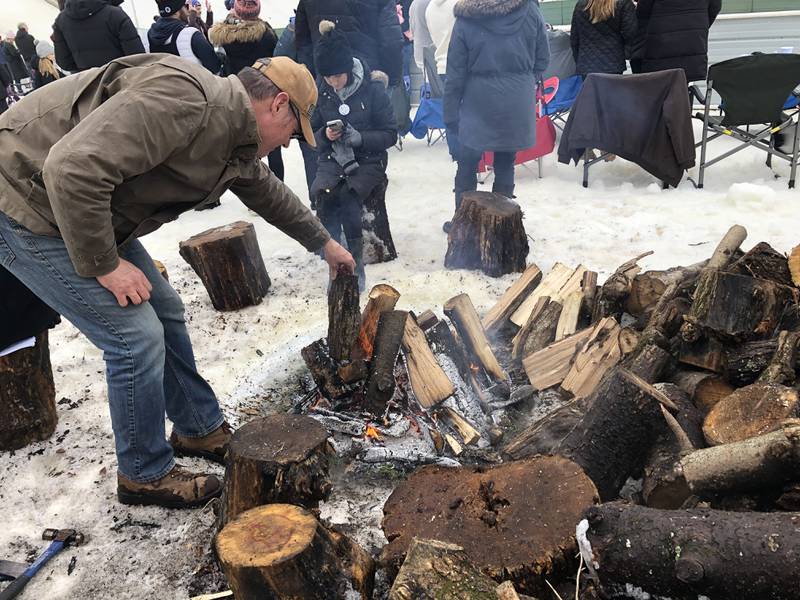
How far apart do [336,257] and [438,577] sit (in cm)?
204

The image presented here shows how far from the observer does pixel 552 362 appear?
12.4ft

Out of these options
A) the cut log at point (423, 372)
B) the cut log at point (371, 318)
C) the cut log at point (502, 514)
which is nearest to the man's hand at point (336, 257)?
the cut log at point (371, 318)

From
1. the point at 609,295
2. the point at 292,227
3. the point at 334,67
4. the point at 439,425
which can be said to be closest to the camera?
the point at 292,227

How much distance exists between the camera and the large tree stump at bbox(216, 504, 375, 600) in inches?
76.2

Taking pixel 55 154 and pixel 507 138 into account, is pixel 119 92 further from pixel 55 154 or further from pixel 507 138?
pixel 507 138

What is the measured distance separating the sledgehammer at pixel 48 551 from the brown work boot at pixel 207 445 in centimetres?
65

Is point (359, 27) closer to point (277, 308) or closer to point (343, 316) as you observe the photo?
point (277, 308)

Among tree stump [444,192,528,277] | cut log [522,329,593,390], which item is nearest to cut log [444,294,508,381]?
cut log [522,329,593,390]

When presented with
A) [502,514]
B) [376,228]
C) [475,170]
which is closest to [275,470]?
[502,514]

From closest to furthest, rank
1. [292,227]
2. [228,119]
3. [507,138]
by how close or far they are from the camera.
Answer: [228,119], [292,227], [507,138]

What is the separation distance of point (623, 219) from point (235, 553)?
524 centimetres

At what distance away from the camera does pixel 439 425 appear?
3535mm

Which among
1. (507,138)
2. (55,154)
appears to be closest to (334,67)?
(507,138)

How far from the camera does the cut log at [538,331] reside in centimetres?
412
